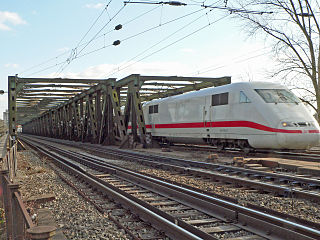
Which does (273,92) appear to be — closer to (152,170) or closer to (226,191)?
(152,170)

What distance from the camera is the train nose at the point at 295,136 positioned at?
13180 millimetres

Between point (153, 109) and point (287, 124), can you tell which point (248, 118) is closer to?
point (287, 124)


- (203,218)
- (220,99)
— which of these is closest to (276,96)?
(220,99)

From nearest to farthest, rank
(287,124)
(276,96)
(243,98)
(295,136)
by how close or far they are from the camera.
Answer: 1. (295,136)
2. (287,124)
3. (276,96)
4. (243,98)

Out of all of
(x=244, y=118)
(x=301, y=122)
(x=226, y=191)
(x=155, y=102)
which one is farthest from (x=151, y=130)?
(x=226, y=191)

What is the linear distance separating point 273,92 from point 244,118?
180 cm

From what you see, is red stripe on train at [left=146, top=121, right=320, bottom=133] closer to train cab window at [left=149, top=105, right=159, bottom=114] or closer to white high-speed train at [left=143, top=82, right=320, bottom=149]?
white high-speed train at [left=143, top=82, right=320, bottom=149]

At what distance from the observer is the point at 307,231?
14.0 ft

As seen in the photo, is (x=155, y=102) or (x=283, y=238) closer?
(x=283, y=238)

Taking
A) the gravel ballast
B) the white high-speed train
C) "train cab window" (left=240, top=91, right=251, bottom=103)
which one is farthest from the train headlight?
the gravel ballast

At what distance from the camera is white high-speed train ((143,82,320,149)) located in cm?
1342

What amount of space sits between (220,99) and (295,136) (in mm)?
4239

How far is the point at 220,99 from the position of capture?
53.6ft

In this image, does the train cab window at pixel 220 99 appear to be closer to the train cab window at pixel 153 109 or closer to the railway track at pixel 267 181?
the railway track at pixel 267 181
